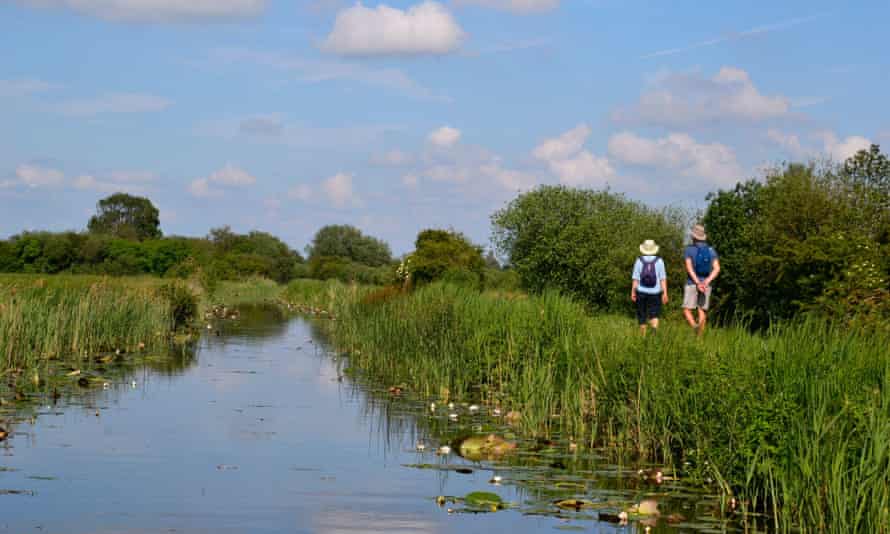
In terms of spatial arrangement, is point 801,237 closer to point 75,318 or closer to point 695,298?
point 695,298

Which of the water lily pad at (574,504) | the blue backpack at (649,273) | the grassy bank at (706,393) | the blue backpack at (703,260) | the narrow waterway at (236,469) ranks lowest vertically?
the narrow waterway at (236,469)

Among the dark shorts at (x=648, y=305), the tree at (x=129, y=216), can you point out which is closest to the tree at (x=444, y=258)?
the dark shorts at (x=648, y=305)

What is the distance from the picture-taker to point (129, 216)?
5049 inches

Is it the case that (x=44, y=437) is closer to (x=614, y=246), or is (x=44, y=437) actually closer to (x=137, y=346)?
(x=137, y=346)

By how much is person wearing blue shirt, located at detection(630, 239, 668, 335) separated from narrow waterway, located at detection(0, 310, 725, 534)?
15.2 feet

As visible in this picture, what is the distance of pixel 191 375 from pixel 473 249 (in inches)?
783

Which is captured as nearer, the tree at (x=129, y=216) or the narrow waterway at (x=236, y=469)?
the narrow waterway at (x=236, y=469)

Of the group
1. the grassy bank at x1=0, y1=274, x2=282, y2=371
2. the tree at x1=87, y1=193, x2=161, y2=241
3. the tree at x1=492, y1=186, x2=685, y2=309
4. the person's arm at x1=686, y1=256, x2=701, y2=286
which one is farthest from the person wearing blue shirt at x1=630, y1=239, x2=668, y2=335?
the tree at x1=87, y1=193, x2=161, y2=241

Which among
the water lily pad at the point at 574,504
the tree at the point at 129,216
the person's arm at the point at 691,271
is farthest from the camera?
the tree at the point at 129,216

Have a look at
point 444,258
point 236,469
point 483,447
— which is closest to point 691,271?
point 483,447

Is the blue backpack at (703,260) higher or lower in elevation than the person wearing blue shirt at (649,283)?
higher

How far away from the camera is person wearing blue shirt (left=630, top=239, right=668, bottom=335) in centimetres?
1938

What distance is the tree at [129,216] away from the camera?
125 metres

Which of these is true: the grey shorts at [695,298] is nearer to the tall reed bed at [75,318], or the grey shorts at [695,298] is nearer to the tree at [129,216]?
the tall reed bed at [75,318]
